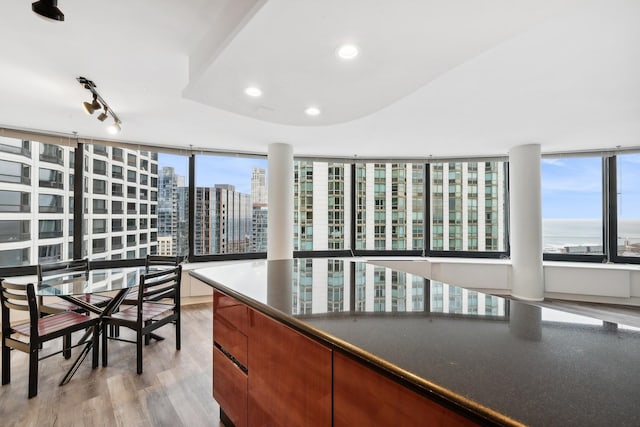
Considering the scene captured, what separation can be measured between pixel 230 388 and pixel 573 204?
6.08m

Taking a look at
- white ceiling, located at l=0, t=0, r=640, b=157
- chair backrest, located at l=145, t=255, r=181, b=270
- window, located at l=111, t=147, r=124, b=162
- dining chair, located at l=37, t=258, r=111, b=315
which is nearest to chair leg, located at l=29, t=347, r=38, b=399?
dining chair, located at l=37, t=258, r=111, b=315

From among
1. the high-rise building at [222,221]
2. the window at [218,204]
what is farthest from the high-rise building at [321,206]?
the high-rise building at [222,221]

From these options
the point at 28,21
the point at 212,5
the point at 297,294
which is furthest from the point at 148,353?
the point at 212,5

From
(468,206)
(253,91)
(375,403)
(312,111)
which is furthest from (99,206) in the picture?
(468,206)

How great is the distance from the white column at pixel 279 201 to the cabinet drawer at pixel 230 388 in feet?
8.95

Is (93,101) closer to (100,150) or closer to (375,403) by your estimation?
(100,150)

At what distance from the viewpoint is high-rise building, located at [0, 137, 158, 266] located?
384cm

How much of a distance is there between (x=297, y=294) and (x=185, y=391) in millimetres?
1421

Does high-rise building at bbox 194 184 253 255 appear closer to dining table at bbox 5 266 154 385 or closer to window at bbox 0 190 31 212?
dining table at bbox 5 266 154 385

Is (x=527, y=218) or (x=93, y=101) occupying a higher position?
(x=93, y=101)

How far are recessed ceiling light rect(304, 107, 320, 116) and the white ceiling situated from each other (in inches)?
2.3

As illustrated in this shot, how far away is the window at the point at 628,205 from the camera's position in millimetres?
4789

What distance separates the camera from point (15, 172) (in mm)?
3852

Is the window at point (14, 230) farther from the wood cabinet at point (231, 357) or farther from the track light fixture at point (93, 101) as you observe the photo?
the wood cabinet at point (231, 357)
